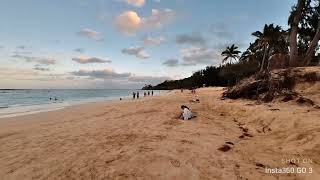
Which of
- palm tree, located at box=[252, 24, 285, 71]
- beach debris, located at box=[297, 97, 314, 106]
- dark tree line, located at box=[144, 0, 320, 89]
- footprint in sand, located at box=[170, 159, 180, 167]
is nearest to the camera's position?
footprint in sand, located at box=[170, 159, 180, 167]

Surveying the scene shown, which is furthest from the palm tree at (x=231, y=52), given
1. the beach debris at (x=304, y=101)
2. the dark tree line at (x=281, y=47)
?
the beach debris at (x=304, y=101)

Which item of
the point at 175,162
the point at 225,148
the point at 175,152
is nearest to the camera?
the point at 175,162

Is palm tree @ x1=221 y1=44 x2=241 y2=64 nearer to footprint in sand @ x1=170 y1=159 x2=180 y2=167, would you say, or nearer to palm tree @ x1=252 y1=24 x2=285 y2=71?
palm tree @ x1=252 y1=24 x2=285 y2=71

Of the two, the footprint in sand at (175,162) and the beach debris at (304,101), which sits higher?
the beach debris at (304,101)

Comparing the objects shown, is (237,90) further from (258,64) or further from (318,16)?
(258,64)

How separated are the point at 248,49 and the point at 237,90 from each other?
185ft

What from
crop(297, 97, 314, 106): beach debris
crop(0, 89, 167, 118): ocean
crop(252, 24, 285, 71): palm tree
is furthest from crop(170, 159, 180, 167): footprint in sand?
crop(252, 24, 285, 71): palm tree

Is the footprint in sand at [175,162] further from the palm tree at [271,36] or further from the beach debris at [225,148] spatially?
the palm tree at [271,36]

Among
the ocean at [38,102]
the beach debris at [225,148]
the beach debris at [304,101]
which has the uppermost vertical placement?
the beach debris at [304,101]

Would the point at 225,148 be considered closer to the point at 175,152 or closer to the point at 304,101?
the point at 175,152

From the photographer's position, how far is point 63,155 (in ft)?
25.4

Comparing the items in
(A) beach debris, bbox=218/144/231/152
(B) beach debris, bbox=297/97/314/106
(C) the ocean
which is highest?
(B) beach debris, bbox=297/97/314/106

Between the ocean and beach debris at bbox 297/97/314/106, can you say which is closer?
beach debris at bbox 297/97/314/106

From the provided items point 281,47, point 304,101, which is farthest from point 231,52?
point 304,101
